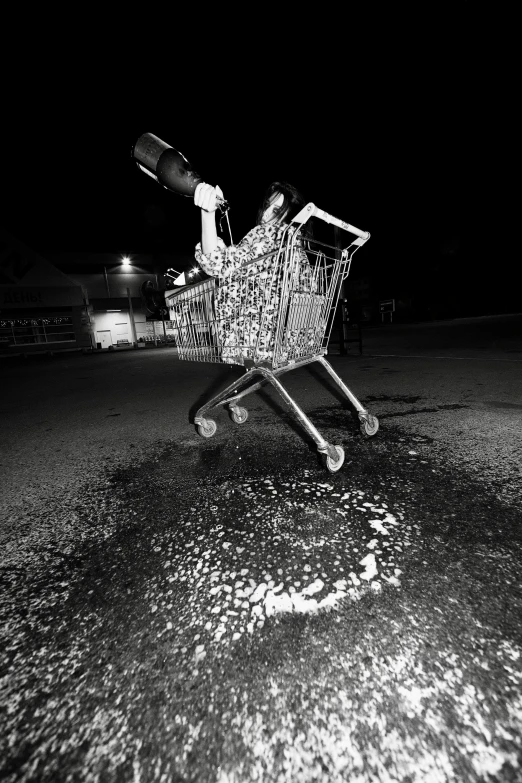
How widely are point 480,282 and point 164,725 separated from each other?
5029 centimetres

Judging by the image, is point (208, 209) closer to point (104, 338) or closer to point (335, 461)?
point (335, 461)

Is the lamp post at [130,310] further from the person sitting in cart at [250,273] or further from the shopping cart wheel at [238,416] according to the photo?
the person sitting in cart at [250,273]

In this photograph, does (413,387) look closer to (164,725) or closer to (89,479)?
(89,479)

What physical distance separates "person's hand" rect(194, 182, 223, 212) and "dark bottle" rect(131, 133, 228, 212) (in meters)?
0.05

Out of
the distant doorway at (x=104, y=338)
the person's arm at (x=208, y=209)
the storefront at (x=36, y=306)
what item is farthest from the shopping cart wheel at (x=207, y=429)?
the distant doorway at (x=104, y=338)

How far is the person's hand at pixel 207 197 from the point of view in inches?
91.4

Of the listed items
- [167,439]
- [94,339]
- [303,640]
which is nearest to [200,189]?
[167,439]

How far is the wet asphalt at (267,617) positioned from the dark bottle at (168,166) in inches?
75.4

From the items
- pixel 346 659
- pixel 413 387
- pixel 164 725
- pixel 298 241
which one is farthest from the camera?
pixel 413 387

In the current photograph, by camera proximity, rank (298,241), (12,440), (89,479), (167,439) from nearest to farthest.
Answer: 1. (298,241)
2. (89,479)
3. (167,439)
4. (12,440)

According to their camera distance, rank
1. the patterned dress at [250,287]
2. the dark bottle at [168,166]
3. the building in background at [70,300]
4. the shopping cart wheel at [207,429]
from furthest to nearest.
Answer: the building in background at [70,300] < the shopping cart wheel at [207,429] < the dark bottle at [168,166] < the patterned dress at [250,287]

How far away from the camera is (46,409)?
15.2 ft

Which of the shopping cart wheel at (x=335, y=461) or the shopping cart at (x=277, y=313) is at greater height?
the shopping cart at (x=277, y=313)

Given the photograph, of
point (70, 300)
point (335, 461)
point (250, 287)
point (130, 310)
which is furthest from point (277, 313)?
point (130, 310)
